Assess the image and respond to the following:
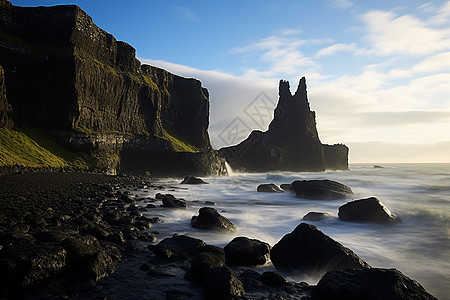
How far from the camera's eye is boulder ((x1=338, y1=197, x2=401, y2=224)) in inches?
516

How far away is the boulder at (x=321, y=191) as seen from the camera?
21859mm

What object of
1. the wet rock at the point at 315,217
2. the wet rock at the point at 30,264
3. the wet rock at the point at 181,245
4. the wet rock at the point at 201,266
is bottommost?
the wet rock at the point at 315,217

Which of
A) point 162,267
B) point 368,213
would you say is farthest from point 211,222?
point 368,213

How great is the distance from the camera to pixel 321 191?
22.0 meters

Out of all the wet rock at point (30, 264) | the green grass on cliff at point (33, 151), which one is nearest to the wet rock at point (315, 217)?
the wet rock at point (30, 264)

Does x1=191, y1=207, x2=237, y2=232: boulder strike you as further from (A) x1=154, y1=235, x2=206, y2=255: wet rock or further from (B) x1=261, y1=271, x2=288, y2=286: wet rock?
(B) x1=261, y1=271, x2=288, y2=286: wet rock

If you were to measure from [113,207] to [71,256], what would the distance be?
330 inches

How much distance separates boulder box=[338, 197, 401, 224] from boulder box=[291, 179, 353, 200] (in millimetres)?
8158

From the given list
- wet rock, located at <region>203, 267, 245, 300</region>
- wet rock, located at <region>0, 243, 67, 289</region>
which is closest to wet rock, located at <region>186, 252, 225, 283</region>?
wet rock, located at <region>203, 267, 245, 300</region>

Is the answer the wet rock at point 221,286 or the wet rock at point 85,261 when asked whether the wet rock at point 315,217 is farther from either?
the wet rock at point 85,261

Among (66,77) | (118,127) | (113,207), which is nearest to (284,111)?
(118,127)

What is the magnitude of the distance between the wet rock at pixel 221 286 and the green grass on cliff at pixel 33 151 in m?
25.3

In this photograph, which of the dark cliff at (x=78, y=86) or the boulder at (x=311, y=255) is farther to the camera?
the dark cliff at (x=78, y=86)

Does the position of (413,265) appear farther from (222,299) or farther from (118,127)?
(118,127)
